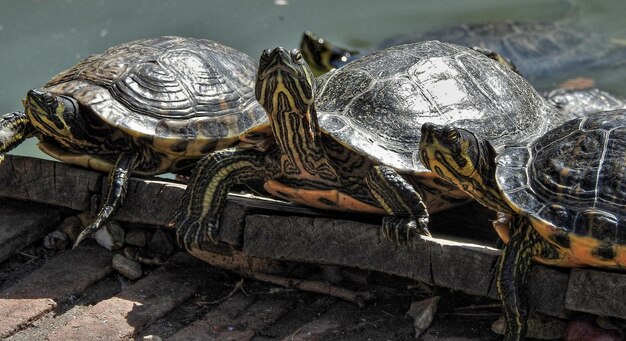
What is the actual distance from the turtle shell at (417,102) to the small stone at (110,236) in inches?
42.6

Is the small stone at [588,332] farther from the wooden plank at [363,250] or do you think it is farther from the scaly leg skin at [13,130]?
the scaly leg skin at [13,130]

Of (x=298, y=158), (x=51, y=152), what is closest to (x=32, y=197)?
(x=51, y=152)

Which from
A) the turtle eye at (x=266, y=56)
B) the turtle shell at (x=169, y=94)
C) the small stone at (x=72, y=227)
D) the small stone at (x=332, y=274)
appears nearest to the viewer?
the turtle eye at (x=266, y=56)

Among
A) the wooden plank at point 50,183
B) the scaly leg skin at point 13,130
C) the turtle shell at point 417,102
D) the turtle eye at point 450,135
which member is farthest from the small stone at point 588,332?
the scaly leg skin at point 13,130

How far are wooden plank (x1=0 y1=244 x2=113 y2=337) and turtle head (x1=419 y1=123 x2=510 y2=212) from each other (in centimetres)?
157

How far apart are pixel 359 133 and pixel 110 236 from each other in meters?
1.25

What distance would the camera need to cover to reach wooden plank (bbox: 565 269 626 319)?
125 inches

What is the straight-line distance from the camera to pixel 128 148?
15.2 feet

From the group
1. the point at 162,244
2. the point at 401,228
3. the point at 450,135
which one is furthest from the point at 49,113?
the point at 450,135

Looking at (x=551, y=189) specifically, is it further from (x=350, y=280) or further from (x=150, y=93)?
(x=150, y=93)

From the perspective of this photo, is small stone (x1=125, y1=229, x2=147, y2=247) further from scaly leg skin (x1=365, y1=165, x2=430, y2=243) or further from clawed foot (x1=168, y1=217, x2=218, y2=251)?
scaly leg skin (x1=365, y1=165, x2=430, y2=243)

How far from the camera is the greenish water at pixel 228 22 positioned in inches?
327

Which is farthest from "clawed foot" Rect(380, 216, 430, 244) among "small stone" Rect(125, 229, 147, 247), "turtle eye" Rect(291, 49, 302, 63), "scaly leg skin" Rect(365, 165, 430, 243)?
"small stone" Rect(125, 229, 147, 247)

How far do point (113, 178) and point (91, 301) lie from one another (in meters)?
0.64
